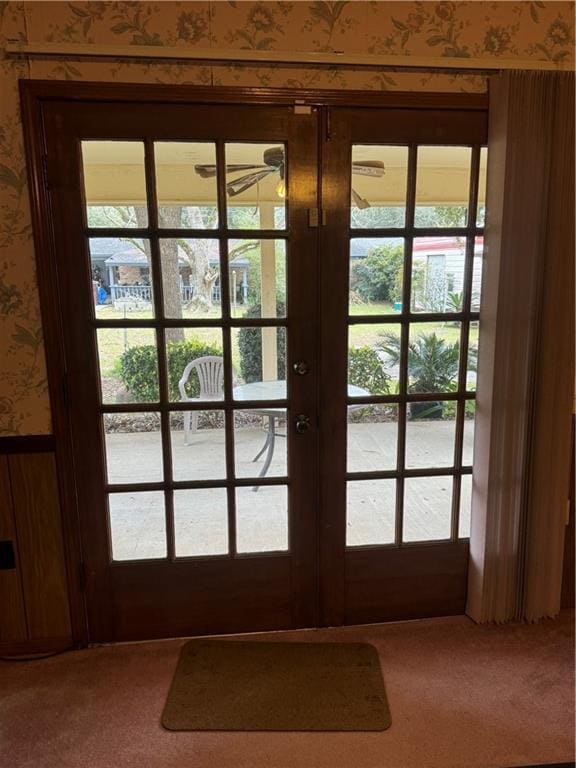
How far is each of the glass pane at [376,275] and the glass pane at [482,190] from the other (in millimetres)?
322

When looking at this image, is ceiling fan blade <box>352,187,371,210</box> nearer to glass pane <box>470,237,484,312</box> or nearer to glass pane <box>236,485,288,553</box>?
glass pane <box>470,237,484,312</box>

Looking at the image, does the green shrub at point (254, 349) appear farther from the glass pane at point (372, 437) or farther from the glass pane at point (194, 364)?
the glass pane at point (372, 437)

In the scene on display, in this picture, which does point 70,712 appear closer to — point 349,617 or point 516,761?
point 349,617

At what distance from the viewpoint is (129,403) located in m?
1.98

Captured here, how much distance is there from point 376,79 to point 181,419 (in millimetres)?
1435

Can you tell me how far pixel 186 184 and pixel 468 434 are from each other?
149cm

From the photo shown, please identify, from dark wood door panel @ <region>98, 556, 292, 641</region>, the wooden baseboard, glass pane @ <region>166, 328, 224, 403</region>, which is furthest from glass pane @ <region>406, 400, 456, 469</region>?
the wooden baseboard

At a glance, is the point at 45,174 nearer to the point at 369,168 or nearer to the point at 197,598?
the point at 369,168

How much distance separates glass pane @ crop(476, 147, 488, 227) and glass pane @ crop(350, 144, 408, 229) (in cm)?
30

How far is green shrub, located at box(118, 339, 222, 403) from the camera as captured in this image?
→ 1956 mm

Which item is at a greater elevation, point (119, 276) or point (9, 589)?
point (119, 276)

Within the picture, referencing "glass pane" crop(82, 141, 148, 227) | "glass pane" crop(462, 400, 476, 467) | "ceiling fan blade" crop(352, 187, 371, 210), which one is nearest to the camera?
"glass pane" crop(82, 141, 148, 227)

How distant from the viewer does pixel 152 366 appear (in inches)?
77.5

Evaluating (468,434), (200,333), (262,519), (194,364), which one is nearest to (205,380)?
(194,364)
